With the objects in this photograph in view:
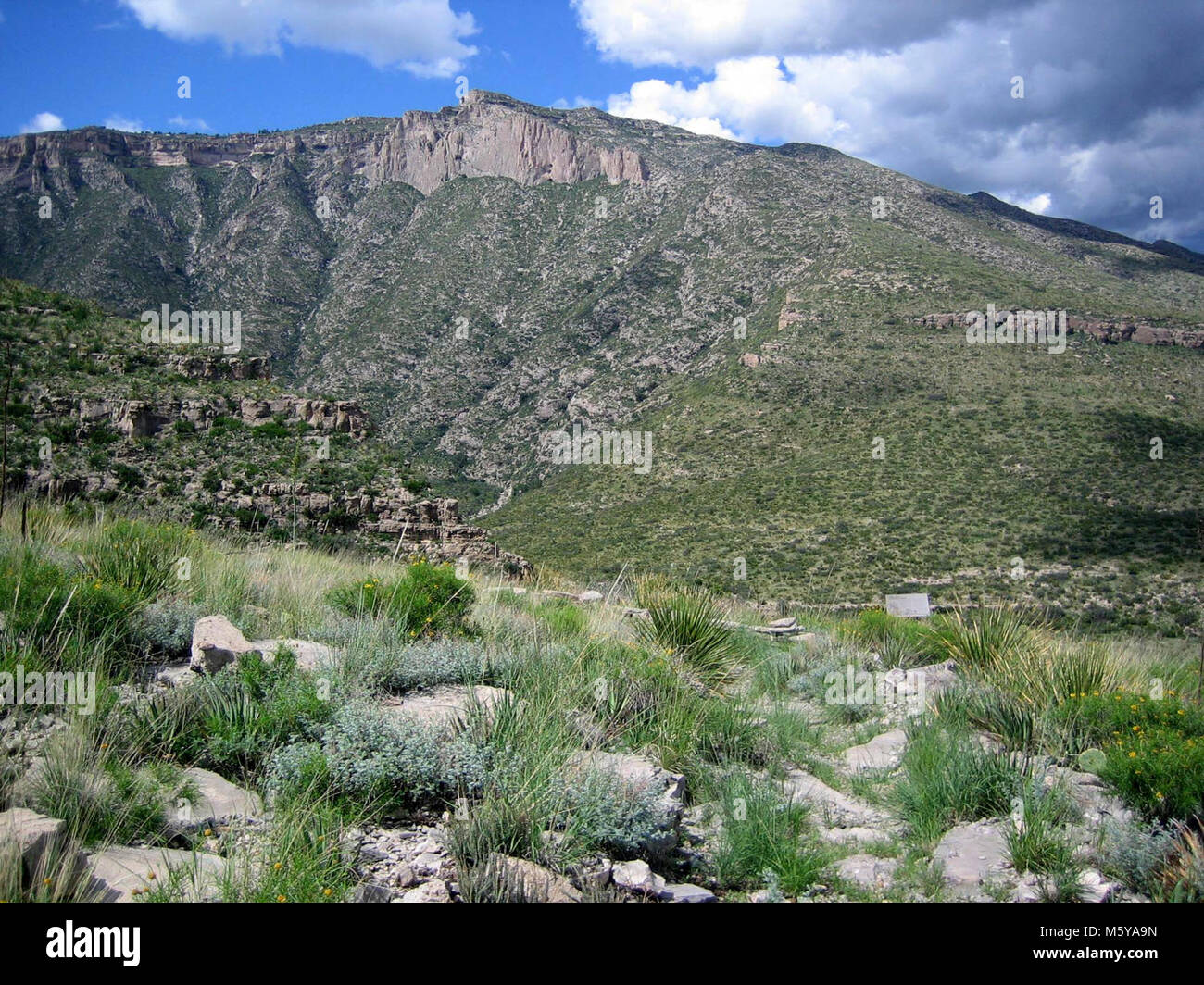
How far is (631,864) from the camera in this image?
3.06 m

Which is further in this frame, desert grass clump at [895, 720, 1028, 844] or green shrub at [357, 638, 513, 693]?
green shrub at [357, 638, 513, 693]

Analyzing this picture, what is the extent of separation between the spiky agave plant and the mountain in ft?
37.9

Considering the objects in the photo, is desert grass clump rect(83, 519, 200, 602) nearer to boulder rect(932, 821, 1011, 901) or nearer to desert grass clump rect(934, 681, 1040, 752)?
boulder rect(932, 821, 1011, 901)

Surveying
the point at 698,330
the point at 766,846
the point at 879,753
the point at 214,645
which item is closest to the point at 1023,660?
the point at 879,753

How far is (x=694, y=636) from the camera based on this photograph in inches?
256

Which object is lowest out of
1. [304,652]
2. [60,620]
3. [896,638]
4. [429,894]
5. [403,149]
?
[896,638]

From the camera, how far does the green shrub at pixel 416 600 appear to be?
5770 mm

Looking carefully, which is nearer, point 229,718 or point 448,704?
point 229,718

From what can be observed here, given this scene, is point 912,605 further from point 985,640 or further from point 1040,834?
point 1040,834

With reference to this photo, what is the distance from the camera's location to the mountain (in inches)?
1084

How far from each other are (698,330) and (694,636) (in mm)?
50827

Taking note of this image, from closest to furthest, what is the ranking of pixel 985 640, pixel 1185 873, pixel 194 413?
pixel 1185 873 → pixel 985 640 → pixel 194 413

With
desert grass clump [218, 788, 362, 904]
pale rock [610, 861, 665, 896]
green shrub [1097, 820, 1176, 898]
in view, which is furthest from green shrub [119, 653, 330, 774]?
green shrub [1097, 820, 1176, 898]

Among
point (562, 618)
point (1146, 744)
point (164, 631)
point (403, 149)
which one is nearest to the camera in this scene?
point (1146, 744)
